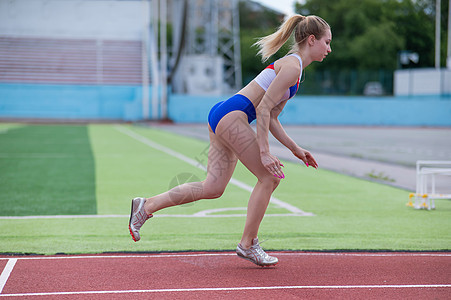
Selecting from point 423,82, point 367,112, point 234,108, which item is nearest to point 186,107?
point 367,112

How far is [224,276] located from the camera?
4.86 m

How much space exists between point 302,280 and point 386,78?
47893mm

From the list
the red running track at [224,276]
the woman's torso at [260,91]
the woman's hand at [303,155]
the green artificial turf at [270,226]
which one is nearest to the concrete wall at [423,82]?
the green artificial turf at [270,226]

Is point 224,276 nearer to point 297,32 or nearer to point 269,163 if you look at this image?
point 269,163

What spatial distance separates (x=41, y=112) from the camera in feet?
140

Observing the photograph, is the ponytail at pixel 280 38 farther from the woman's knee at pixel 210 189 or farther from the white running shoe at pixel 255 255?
the white running shoe at pixel 255 255

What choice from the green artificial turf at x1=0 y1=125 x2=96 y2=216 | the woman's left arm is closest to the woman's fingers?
the woman's left arm

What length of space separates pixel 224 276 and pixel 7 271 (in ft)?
5.69

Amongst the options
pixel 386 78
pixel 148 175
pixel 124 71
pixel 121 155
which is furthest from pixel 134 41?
pixel 148 175

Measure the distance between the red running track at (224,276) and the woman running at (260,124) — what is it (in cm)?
→ 32

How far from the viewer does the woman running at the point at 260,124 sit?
15.3ft

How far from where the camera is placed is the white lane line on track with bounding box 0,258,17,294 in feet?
15.2

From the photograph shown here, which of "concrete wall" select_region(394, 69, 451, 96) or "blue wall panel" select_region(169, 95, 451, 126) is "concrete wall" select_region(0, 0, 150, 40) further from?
"concrete wall" select_region(394, 69, 451, 96)

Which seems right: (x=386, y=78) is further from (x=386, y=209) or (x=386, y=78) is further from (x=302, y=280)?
(x=302, y=280)
